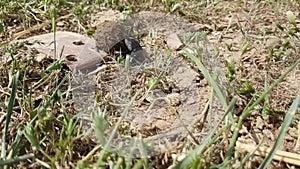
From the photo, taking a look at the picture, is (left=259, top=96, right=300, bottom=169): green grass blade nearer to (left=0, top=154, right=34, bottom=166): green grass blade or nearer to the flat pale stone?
(left=0, top=154, right=34, bottom=166): green grass blade

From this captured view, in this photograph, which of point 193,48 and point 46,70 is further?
point 193,48

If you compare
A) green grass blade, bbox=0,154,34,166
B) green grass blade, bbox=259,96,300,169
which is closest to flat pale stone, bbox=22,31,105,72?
green grass blade, bbox=0,154,34,166

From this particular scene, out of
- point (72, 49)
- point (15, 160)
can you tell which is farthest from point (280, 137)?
point (72, 49)

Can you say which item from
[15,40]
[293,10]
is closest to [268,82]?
[293,10]

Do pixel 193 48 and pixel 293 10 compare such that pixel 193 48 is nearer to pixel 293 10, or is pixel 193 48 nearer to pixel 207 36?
pixel 207 36

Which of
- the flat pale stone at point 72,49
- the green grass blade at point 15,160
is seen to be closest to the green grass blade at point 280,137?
the green grass blade at point 15,160

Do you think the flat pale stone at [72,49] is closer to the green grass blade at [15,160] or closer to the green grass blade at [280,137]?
the green grass blade at [15,160]

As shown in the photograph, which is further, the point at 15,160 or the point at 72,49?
the point at 72,49

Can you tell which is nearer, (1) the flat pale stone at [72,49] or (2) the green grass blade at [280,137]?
(2) the green grass blade at [280,137]

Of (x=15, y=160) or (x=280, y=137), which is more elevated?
(x=280, y=137)

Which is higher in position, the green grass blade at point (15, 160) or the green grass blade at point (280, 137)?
the green grass blade at point (280, 137)

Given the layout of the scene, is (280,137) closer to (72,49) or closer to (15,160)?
(15,160)
